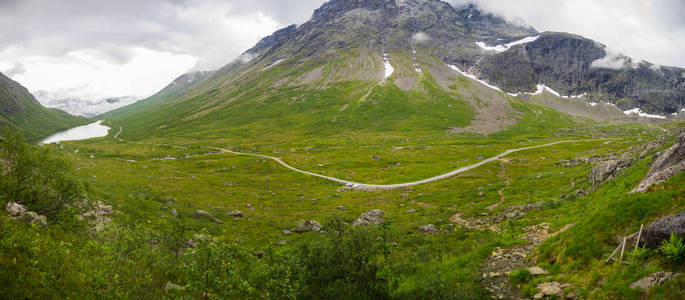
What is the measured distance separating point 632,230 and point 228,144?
7326 inches

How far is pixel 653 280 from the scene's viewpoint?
1252 cm

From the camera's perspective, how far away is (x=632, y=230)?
1577 centimetres

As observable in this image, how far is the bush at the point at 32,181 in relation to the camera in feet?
68.7

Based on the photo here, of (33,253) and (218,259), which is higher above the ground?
(33,253)

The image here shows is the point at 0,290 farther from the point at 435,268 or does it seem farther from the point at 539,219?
the point at 539,219

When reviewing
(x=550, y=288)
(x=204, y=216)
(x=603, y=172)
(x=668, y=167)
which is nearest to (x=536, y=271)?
(x=550, y=288)

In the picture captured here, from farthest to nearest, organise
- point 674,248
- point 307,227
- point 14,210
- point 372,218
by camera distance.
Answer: point 372,218 < point 307,227 < point 14,210 < point 674,248

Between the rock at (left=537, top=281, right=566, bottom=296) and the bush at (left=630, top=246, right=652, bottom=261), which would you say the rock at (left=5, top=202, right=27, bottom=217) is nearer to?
the rock at (left=537, top=281, right=566, bottom=296)

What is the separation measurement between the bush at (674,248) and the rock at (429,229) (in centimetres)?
2939

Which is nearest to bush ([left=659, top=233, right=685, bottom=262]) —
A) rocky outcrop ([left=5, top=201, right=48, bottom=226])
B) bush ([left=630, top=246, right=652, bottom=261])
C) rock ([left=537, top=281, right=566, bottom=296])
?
bush ([left=630, top=246, right=652, bottom=261])

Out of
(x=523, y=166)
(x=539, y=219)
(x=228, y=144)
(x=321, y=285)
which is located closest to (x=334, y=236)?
(x=321, y=285)

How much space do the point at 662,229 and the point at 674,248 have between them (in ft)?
5.63

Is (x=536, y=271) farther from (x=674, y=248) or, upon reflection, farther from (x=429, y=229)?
(x=429, y=229)

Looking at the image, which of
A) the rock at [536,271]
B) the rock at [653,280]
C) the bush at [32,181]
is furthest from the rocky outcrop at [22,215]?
the rock at [653,280]
